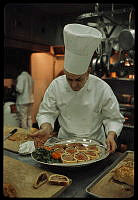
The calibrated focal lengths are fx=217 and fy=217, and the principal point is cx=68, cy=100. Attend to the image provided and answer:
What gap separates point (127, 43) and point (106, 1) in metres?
1.72

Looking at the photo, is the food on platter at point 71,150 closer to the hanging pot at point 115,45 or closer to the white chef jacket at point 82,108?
the white chef jacket at point 82,108

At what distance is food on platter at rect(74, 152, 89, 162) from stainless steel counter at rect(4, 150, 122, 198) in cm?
4

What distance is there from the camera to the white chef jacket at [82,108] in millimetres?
1386

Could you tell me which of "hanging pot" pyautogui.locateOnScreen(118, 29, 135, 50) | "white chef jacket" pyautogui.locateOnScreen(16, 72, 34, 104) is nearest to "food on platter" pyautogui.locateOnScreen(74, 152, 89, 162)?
"white chef jacket" pyautogui.locateOnScreen(16, 72, 34, 104)

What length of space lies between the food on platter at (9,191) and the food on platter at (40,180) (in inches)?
4.2

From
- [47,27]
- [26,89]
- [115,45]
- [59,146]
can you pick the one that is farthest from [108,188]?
[115,45]

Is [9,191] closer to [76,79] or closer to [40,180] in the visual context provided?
[40,180]

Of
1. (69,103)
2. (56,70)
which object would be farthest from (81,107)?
(56,70)

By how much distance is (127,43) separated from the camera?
2.20 meters

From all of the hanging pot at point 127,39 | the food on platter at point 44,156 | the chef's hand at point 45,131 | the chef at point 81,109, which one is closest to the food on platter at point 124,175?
the food on platter at point 44,156

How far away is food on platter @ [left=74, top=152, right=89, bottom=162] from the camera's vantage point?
99 centimetres

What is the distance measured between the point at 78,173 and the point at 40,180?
0.65 feet

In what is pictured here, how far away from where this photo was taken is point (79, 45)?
3.60ft

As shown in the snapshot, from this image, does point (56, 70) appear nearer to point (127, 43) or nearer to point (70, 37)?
point (70, 37)
